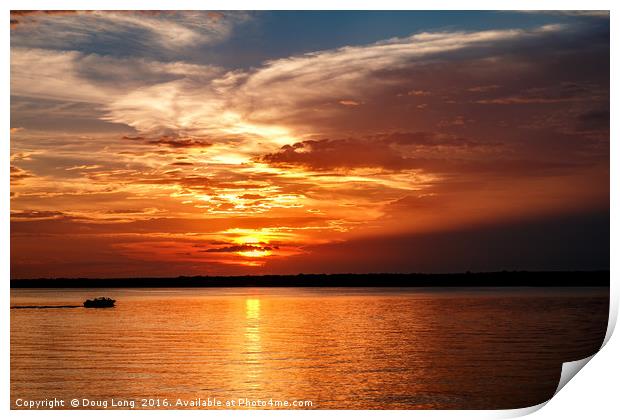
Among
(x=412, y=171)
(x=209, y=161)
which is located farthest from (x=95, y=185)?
(x=412, y=171)

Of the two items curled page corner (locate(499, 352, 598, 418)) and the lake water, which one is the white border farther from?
the lake water

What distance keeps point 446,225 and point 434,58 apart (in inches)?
119

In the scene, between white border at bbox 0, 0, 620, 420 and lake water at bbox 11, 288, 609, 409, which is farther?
lake water at bbox 11, 288, 609, 409

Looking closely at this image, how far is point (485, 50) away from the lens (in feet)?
29.9

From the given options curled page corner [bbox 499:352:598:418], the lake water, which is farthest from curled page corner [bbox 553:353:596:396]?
the lake water

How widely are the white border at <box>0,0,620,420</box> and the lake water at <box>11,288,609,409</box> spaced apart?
3.46 feet

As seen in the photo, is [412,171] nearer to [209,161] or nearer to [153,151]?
[209,161]

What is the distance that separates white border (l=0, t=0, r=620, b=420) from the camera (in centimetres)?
677
